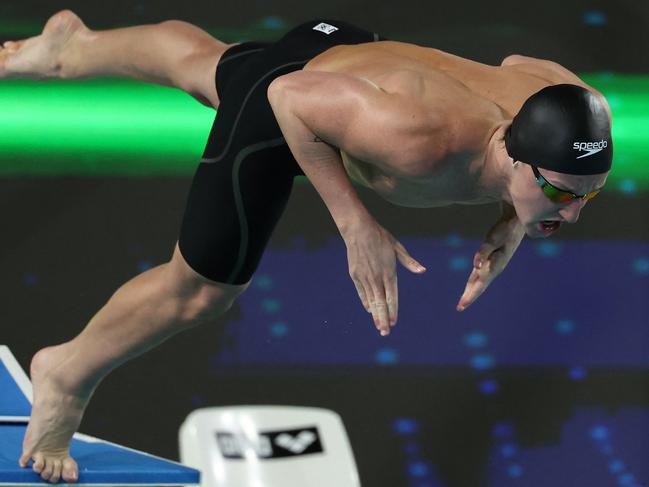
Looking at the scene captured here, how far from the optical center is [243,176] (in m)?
2.72

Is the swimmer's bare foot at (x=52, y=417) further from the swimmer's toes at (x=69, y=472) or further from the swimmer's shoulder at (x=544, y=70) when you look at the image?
the swimmer's shoulder at (x=544, y=70)

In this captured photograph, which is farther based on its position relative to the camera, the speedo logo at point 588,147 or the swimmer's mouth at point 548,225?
→ the swimmer's mouth at point 548,225

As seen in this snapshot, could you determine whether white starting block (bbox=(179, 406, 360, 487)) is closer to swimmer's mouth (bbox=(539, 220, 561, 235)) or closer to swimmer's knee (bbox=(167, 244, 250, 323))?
swimmer's knee (bbox=(167, 244, 250, 323))

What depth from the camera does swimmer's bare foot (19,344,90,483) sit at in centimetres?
302

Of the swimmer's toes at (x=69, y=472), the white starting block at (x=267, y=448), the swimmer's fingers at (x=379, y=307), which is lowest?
the white starting block at (x=267, y=448)

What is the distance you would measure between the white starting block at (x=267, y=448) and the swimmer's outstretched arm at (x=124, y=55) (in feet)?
2.76

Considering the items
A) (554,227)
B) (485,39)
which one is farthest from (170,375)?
(554,227)

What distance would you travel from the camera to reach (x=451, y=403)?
3.92 meters

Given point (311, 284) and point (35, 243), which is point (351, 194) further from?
point (35, 243)

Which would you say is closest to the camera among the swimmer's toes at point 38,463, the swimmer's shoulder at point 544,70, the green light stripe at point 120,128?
the swimmer's shoulder at point 544,70

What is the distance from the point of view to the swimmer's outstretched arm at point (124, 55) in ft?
9.60

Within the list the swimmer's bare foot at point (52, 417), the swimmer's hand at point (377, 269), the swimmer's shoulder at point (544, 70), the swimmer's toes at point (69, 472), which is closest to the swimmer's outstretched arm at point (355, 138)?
the swimmer's hand at point (377, 269)

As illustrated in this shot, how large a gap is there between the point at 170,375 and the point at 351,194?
159 centimetres

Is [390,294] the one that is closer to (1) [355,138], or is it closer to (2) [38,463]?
(1) [355,138]
